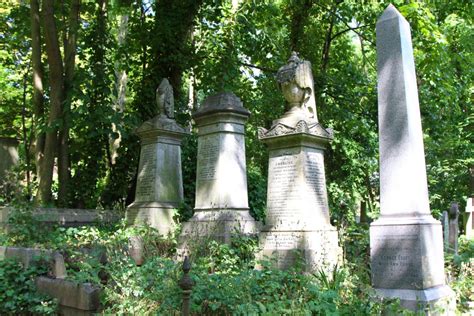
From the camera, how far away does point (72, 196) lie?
12164 mm

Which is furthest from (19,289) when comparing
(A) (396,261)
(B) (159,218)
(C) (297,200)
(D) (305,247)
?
(A) (396,261)

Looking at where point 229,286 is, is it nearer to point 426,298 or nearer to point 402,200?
point 426,298

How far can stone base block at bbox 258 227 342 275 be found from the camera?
691 centimetres

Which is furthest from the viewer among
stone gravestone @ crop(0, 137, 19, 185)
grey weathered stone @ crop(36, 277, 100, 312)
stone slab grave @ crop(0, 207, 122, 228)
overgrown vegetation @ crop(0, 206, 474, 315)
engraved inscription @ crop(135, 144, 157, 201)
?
stone gravestone @ crop(0, 137, 19, 185)

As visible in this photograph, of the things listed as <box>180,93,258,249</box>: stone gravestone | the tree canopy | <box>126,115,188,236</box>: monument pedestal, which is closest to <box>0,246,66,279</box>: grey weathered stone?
<box>180,93,258,249</box>: stone gravestone

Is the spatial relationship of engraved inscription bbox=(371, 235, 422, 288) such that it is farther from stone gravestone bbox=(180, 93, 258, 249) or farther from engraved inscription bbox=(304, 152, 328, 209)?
stone gravestone bbox=(180, 93, 258, 249)

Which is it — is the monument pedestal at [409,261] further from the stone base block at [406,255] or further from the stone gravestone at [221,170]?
the stone gravestone at [221,170]

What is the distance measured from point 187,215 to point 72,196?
377 centimetres

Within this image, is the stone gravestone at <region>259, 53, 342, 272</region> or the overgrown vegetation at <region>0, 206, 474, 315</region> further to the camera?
the stone gravestone at <region>259, 53, 342, 272</region>

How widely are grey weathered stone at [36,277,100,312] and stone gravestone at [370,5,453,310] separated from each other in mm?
3103

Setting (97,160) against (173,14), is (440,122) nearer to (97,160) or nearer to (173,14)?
(173,14)

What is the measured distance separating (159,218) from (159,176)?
2.92 feet

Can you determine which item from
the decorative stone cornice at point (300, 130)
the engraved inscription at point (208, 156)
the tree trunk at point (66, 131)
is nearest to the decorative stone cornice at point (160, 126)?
the engraved inscription at point (208, 156)

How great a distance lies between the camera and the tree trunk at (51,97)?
1074cm
